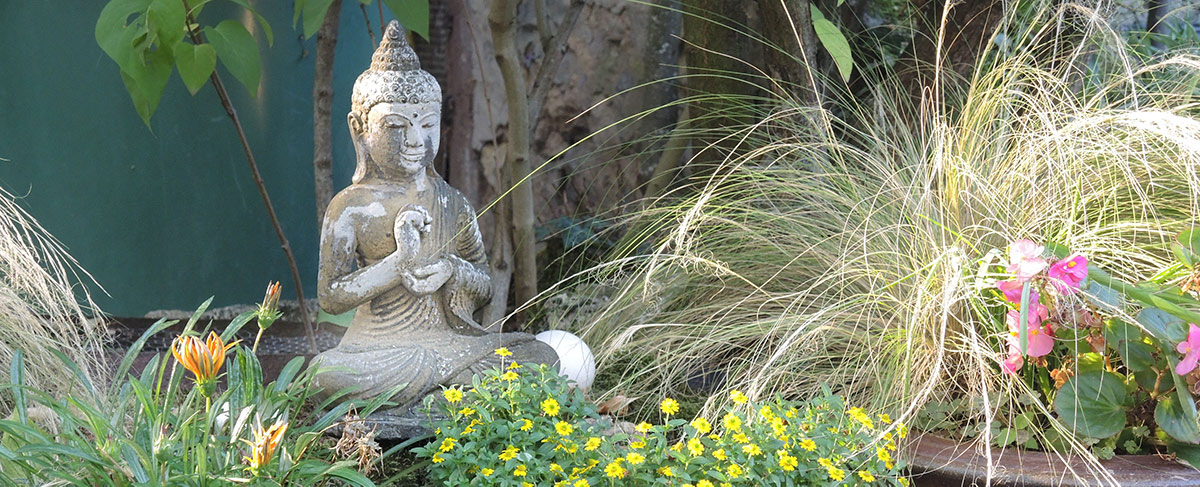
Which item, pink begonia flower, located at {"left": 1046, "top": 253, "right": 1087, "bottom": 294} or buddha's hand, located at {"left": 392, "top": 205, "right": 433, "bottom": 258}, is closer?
pink begonia flower, located at {"left": 1046, "top": 253, "right": 1087, "bottom": 294}

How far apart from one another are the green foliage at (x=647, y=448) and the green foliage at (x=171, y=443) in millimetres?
220

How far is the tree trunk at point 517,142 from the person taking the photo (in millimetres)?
2887

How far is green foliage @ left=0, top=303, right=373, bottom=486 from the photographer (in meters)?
1.60

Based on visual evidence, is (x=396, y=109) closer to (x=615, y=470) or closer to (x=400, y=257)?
(x=400, y=257)

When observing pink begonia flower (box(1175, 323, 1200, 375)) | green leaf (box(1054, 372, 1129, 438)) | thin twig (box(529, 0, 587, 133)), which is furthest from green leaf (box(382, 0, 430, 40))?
pink begonia flower (box(1175, 323, 1200, 375))

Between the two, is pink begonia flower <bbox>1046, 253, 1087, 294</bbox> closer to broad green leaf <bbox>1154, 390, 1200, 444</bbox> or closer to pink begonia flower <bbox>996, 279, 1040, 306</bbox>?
pink begonia flower <bbox>996, 279, 1040, 306</bbox>

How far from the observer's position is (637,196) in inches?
154

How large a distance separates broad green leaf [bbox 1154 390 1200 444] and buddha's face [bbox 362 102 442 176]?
154 cm

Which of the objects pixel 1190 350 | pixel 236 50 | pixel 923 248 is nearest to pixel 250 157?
pixel 236 50

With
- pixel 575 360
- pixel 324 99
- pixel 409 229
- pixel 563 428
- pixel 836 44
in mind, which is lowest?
pixel 575 360

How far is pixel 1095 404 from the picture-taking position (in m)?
1.94

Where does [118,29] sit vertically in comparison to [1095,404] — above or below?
above

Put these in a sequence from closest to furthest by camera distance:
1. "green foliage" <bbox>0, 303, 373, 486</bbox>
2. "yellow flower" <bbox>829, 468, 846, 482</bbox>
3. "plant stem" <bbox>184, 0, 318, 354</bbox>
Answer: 1. "green foliage" <bbox>0, 303, 373, 486</bbox>
2. "yellow flower" <bbox>829, 468, 846, 482</bbox>
3. "plant stem" <bbox>184, 0, 318, 354</bbox>

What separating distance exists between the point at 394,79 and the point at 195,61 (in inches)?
22.5
